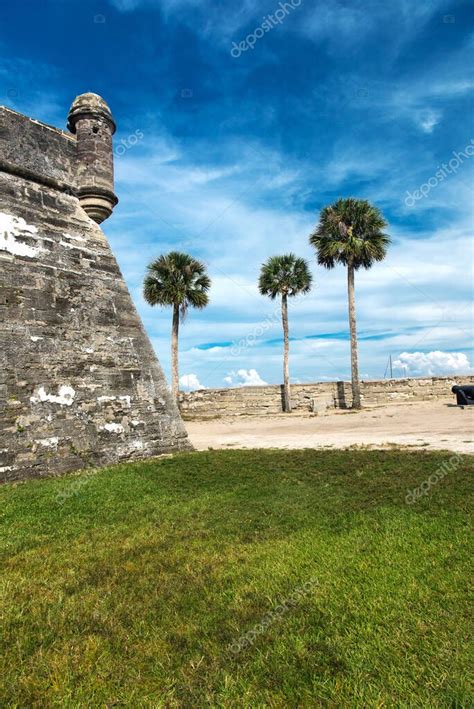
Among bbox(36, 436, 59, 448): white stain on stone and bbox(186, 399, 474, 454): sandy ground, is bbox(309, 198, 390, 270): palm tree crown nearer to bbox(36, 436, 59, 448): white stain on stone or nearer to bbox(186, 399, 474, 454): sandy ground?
bbox(186, 399, 474, 454): sandy ground

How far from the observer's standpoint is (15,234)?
8.26 m

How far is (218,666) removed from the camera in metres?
2.16

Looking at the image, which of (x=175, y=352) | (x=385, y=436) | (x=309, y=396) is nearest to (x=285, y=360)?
(x=309, y=396)

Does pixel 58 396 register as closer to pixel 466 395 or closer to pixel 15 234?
pixel 15 234

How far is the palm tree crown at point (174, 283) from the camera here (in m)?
26.3

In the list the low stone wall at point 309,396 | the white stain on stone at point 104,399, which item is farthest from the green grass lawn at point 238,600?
the low stone wall at point 309,396

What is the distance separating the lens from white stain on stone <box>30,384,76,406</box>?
297 inches

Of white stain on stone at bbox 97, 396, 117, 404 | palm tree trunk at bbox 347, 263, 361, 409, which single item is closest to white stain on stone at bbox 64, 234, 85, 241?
white stain on stone at bbox 97, 396, 117, 404

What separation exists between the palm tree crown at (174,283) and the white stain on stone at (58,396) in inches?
733

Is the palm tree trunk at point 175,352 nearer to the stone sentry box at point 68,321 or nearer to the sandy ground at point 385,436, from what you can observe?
the sandy ground at point 385,436

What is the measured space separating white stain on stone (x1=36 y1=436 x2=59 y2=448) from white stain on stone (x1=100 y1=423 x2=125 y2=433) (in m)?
0.94

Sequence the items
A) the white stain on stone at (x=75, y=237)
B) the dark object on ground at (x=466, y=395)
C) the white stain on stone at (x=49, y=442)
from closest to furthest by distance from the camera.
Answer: the white stain on stone at (x=49, y=442) → the white stain on stone at (x=75, y=237) → the dark object on ground at (x=466, y=395)

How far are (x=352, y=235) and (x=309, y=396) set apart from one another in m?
10.1

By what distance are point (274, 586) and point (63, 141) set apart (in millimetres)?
10775
